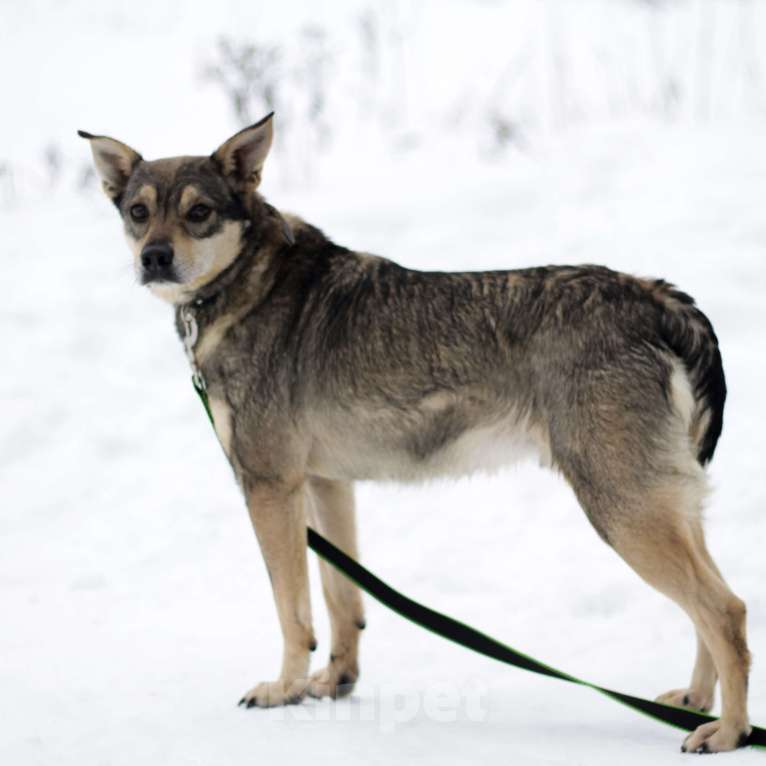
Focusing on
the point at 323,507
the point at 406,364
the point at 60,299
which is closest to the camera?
the point at 406,364

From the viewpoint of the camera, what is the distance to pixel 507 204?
7.96m

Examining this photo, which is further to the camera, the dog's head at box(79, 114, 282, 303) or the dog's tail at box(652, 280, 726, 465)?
the dog's head at box(79, 114, 282, 303)

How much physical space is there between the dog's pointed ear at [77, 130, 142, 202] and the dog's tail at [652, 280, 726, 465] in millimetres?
2003

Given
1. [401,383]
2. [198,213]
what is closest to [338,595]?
[401,383]

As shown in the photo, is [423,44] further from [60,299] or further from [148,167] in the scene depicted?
[148,167]

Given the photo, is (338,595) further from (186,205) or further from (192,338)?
(186,205)

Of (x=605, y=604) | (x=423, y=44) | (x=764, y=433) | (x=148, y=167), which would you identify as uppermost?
(x=423, y=44)

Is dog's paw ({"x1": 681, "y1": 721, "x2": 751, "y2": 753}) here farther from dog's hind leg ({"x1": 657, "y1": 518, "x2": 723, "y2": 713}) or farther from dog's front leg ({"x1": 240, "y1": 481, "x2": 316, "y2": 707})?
dog's front leg ({"x1": 240, "y1": 481, "x2": 316, "y2": 707})

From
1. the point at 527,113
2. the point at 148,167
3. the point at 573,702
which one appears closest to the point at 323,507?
the point at 573,702

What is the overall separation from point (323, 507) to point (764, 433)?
106 inches

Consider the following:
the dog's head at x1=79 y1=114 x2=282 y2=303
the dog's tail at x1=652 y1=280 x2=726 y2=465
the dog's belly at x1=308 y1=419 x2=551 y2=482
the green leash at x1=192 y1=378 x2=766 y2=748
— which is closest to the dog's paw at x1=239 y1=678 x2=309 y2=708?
the green leash at x1=192 y1=378 x2=766 y2=748

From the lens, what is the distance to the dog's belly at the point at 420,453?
12.3 ft

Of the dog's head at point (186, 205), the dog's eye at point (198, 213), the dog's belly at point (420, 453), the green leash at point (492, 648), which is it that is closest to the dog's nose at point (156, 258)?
the dog's head at point (186, 205)

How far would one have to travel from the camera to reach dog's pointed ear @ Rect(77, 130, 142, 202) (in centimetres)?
413
